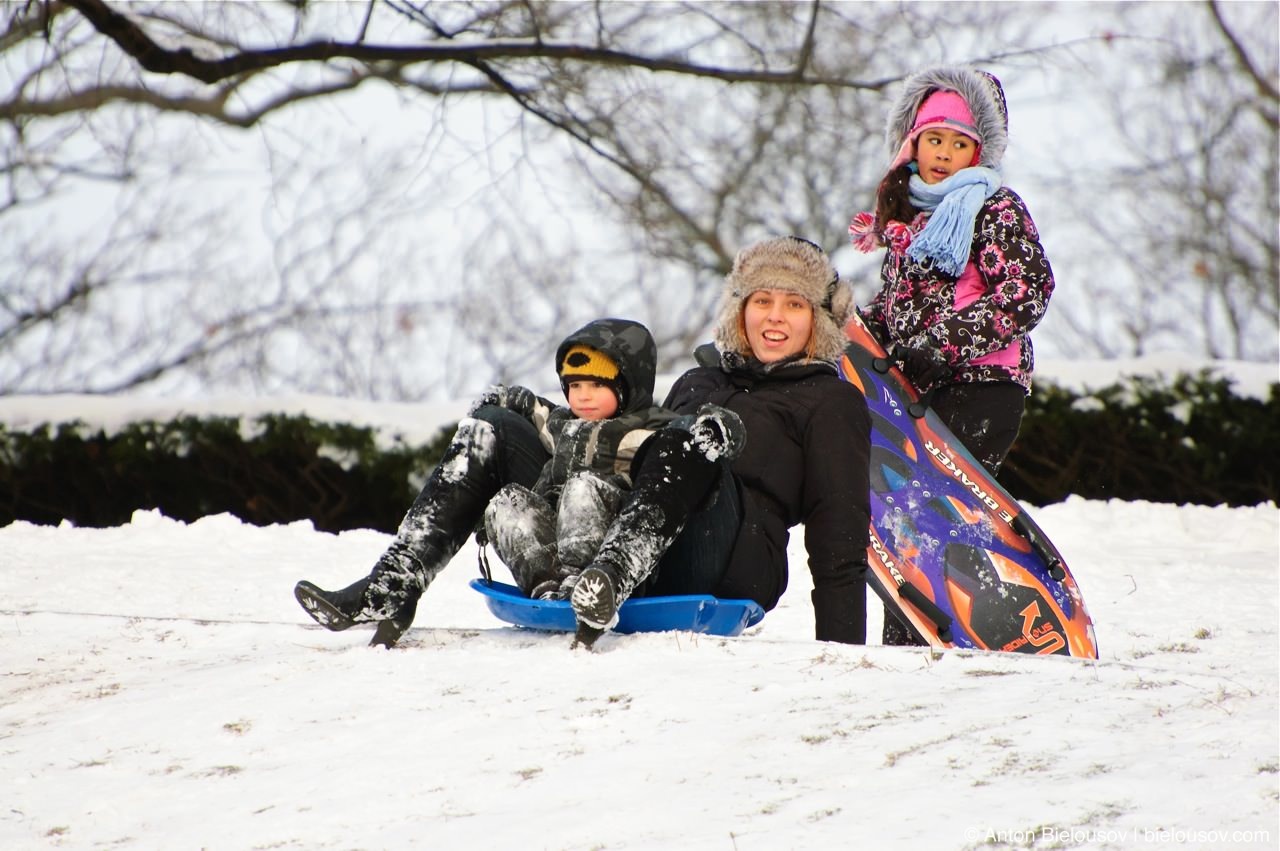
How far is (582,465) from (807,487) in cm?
61

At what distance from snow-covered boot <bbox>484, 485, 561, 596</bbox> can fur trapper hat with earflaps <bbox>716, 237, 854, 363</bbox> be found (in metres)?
0.81

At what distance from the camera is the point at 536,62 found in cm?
828

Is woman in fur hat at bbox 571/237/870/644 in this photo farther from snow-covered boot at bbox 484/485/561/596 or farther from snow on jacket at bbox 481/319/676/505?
snow-covered boot at bbox 484/485/561/596

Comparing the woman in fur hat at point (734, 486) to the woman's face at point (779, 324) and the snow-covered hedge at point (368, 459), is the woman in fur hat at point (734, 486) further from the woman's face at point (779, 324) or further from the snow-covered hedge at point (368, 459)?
the snow-covered hedge at point (368, 459)

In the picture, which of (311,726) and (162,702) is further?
(162,702)

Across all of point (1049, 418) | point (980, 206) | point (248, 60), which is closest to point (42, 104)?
Answer: point (248, 60)

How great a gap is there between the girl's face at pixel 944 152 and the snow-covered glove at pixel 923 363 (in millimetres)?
553

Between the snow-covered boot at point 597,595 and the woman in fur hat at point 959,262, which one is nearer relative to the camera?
the snow-covered boot at point 597,595

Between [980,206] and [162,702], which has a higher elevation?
[980,206]

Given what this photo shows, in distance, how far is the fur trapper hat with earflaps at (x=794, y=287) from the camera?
3.84m

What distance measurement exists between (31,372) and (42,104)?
4.49 m

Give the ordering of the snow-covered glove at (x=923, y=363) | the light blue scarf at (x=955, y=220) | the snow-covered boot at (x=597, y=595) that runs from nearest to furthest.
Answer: the snow-covered boot at (x=597, y=595) < the light blue scarf at (x=955, y=220) < the snow-covered glove at (x=923, y=363)

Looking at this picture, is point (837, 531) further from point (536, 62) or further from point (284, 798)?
point (536, 62)

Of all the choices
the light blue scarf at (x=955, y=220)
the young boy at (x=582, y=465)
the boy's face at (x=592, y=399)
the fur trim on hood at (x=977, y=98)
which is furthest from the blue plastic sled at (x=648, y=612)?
the fur trim on hood at (x=977, y=98)
